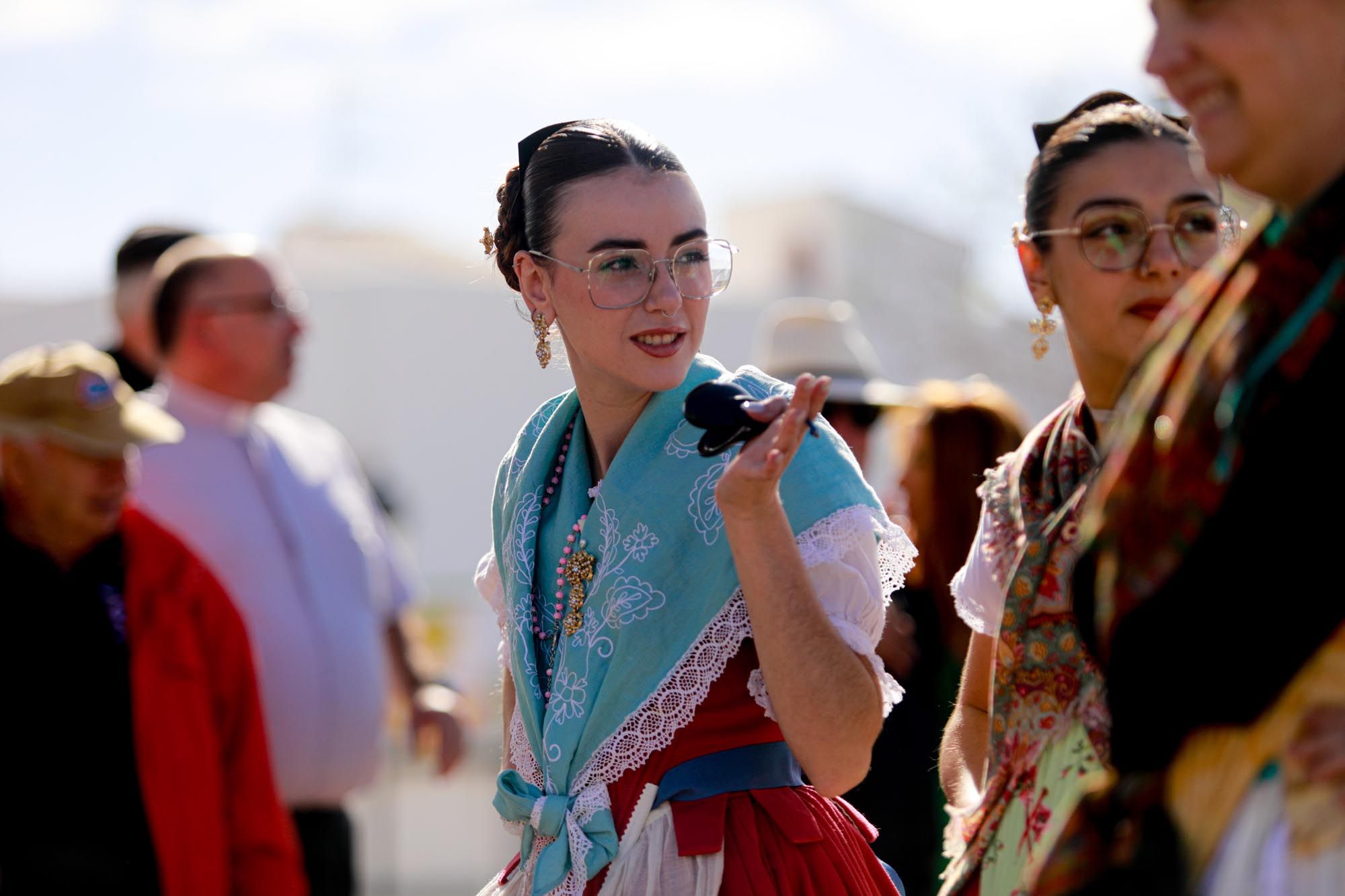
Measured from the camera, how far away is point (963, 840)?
2594 millimetres

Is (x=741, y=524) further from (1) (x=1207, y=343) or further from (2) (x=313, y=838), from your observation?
(2) (x=313, y=838)

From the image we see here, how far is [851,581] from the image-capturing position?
257cm

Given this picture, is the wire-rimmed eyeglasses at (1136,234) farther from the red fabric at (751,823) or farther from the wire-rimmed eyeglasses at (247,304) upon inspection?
the wire-rimmed eyeglasses at (247,304)

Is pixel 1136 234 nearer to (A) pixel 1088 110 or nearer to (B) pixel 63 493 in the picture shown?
(A) pixel 1088 110

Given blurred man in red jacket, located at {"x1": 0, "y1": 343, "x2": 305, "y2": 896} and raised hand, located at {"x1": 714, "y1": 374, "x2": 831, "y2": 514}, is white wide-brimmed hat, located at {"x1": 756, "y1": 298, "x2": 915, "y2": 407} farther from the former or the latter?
raised hand, located at {"x1": 714, "y1": 374, "x2": 831, "y2": 514}

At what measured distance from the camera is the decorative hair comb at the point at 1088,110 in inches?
108

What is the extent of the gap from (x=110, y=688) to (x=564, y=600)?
142cm

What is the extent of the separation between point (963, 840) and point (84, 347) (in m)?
2.85

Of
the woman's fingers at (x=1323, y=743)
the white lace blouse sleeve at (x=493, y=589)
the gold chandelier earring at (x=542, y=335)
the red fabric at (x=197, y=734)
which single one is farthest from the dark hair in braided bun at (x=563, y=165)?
the woman's fingers at (x=1323, y=743)

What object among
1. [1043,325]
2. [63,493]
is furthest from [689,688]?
[63,493]

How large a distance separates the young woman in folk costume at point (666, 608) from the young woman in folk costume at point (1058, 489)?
0.65ft

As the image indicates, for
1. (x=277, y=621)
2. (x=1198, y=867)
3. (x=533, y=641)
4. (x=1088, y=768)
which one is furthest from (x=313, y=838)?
(x=1198, y=867)

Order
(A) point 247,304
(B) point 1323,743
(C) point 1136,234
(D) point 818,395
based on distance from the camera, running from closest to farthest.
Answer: (B) point 1323,743 < (D) point 818,395 < (C) point 1136,234 < (A) point 247,304

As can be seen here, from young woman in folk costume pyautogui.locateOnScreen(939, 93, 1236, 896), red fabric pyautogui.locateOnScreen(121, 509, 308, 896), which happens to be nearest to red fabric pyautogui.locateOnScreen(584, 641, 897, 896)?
young woman in folk costume pyautogui.locateOnScreen(939, 93, 1236, 896)
